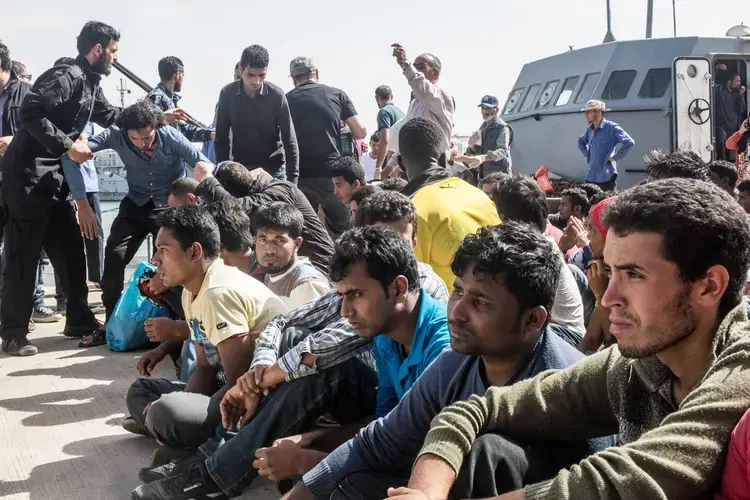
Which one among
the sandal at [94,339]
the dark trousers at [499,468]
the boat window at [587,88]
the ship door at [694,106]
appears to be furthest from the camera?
the boat window at [587,88]

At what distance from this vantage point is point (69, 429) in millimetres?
4207

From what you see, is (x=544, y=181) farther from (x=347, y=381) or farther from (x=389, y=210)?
(x=347, y=381)

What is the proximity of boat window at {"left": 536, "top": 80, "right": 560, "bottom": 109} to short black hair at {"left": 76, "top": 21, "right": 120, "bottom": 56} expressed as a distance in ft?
28.3

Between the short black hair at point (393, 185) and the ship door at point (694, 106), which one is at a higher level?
the ship door at point (694, 106)

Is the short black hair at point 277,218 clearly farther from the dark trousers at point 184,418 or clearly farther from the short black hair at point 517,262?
the short black hair at point 517,262

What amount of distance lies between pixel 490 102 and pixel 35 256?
5327 millimetres

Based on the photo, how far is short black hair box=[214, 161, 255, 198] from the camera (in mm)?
5449

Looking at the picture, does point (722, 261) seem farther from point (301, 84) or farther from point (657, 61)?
point (657, 61)

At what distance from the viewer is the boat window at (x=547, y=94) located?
1319cm

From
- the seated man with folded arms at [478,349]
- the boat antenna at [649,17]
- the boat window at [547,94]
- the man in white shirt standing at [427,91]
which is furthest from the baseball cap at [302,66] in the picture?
the boat antenna at [649,17]

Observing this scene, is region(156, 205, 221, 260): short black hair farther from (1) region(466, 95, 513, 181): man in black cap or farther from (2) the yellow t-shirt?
(1) region(466, 95, 513, 181): man in black cap

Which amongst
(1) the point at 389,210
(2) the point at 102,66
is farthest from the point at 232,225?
(2) the point at 102,66

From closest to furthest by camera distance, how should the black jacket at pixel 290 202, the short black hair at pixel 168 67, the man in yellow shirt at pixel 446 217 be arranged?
the man in yellow shirt at pixel 446 217, the black jacket at pixel 290 202, the short black hair at pixel 168 67

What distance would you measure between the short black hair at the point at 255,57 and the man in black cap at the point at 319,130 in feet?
2.07
